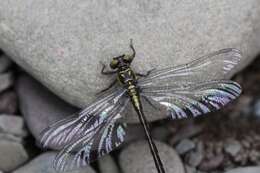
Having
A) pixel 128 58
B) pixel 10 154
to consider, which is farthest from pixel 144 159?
pixel 10 154

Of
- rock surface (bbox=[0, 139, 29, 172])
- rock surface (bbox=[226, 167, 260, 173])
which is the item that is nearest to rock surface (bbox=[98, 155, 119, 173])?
rock surface (bbox=[0, 139, 29, 172])

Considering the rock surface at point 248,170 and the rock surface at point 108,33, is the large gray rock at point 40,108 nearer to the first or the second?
the rock surface at point 108,33

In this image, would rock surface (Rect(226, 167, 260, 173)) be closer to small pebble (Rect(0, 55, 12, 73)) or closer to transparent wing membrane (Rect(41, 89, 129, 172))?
transparent wing membrane (Rect(41, 89, 129, 172))

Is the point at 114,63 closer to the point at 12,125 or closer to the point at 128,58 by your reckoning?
the point at 128,58

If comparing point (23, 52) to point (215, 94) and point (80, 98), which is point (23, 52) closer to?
point (80, 98)

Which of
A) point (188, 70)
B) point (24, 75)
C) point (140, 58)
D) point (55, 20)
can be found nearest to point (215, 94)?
point (188, 70)

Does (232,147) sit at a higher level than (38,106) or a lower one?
lower

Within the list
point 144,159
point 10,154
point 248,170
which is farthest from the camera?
point 10,154
